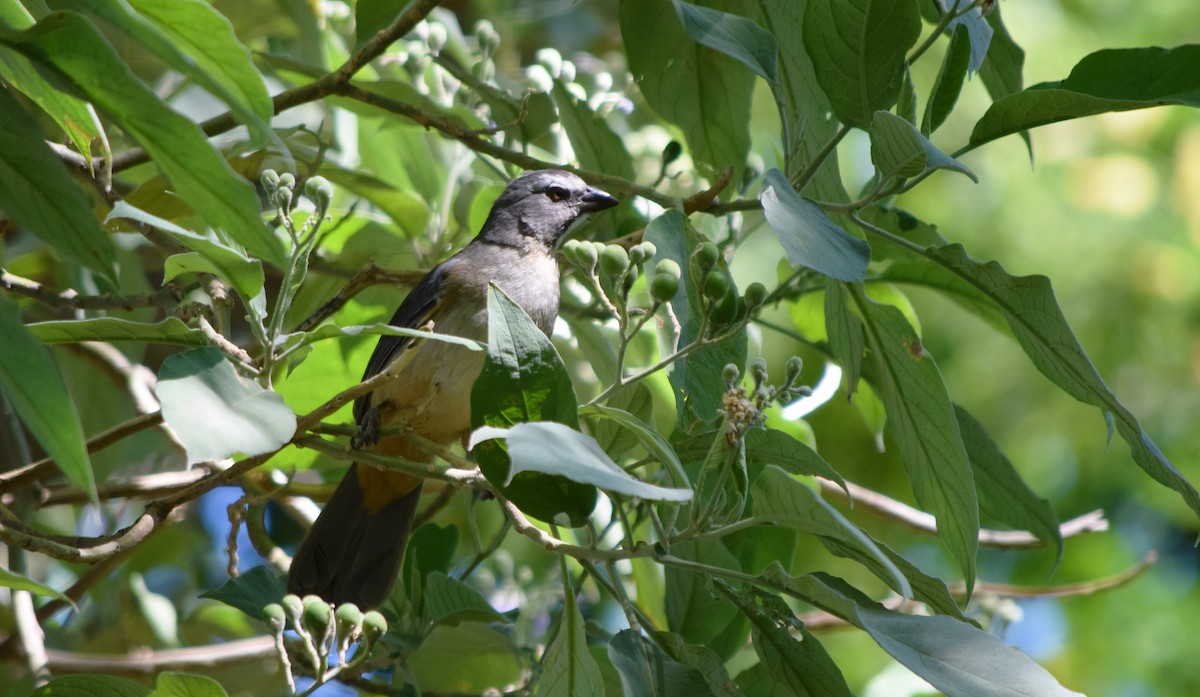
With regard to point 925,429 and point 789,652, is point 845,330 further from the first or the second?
point 789,652

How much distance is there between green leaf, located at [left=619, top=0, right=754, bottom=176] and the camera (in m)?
2.96

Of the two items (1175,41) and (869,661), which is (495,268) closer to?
(869,661)

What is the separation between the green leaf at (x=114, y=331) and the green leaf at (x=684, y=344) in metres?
0.84

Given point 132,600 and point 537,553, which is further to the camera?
point 537,553

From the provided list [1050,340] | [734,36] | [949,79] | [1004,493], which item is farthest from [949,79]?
[1004,493]

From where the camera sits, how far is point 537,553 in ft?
16.0

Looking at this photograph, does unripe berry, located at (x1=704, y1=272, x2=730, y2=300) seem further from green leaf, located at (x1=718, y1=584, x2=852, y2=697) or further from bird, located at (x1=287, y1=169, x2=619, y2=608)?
bird, located at (x1=287, y1=169, x2=619, y2=608)

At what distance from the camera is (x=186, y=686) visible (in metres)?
2.01

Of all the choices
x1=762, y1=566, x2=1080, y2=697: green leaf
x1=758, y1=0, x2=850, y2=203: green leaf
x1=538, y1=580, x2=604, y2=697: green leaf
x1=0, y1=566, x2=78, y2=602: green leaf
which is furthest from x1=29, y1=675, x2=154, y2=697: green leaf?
x1=758, y1=0, x2=850, y2=203: green leaf

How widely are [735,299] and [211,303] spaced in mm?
1089

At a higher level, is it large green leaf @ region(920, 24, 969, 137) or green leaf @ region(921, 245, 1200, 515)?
large green leaf @ region(920, 24, 969, 137)

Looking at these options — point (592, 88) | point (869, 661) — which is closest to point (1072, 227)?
point (869, 661)

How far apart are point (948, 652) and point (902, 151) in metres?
0.89

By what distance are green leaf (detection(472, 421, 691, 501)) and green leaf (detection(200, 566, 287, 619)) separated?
3.81 ft
